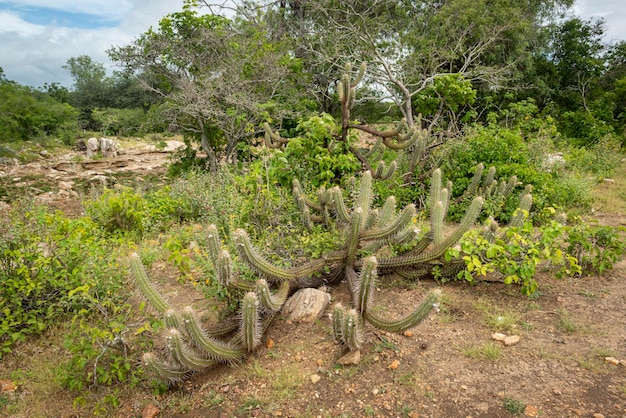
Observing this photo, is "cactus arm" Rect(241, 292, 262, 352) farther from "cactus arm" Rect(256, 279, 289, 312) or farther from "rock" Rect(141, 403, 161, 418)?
"rock" Rect(141, 403, 161, 418)

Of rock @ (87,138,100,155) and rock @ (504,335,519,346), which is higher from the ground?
rock @ (87,138,100,155)

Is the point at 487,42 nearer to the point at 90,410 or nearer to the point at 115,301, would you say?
the point at 115,301

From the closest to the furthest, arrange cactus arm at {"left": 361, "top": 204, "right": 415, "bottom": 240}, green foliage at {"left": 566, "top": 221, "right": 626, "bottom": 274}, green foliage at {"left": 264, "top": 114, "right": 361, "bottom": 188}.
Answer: cactus arm at {"left": 361, "top": 204, "right": 415, "bottom": 240} → green foliage at {"left": 566, "top": 221, "right": 626, "bottom": 274} → green foliage at {"left": 264, "top": 114, "right": 361, "bottom": 188}

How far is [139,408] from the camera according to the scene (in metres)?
2.61

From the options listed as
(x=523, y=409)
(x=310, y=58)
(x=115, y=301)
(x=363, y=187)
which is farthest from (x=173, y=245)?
(x=310, y=58)

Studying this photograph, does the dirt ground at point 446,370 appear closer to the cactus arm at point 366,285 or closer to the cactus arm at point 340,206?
the cactus arm at point 366,285

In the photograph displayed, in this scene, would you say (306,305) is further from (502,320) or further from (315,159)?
(315,159)

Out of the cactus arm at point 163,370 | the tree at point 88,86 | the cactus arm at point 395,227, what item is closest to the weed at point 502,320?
the cactus arm at point 395,227

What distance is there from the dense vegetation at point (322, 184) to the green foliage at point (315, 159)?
0.08 feet

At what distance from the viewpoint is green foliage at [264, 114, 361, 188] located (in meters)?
5.03

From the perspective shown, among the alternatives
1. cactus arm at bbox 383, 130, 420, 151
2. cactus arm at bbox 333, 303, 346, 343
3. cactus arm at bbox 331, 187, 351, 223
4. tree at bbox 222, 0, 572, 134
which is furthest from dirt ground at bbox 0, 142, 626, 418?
tree at bbox 222, 0, 572, 134

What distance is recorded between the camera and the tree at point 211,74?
28.5 ft

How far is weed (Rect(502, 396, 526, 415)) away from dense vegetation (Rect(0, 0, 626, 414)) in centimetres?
70

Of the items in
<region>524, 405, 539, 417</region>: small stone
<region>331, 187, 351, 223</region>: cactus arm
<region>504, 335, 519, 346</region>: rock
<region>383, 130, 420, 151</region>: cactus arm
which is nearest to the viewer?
<region>524, 405, 539, 417</region>: small stone
